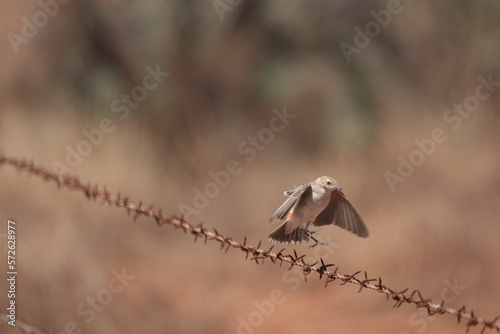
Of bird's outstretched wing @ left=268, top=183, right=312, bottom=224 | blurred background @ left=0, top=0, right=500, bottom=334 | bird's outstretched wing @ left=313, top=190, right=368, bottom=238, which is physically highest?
blurred background @ left=0, top=0, right=500, bottom=334

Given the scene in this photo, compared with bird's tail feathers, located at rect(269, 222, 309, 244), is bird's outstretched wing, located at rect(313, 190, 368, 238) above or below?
above

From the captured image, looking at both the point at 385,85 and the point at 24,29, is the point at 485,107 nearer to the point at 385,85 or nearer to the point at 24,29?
the point at 385,85

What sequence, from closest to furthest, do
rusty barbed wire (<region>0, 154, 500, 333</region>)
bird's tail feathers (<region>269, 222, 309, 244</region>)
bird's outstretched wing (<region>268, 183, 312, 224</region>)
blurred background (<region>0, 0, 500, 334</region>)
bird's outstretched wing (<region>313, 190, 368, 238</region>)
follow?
1. rusty barbed wire (<region>0, 154, 500, 333</region>)
2. bird's outstretched wing (<region>268, 183, 312, 224</region>)
3. bird's outstretched wing (<region>313, 190, 368, 238</region>)
4. bird's tail feathers (<region>269, 222, 309, 244</region>)
5. blurred background (<region>0, 0, 500, 334</region>)

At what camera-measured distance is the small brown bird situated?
8.50 feet

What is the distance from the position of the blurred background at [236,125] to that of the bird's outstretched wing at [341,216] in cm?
446

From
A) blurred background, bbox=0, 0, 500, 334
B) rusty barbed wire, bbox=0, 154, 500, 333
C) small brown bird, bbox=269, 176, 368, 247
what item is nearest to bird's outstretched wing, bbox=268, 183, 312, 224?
small brown bird, bbox=269, 176, 368, 247

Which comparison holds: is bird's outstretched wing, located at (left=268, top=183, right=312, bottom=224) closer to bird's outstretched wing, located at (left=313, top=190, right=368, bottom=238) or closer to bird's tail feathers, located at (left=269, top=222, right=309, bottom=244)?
bird's outstretched wing, located at (left=313, top=190, right=368, bottom=238)

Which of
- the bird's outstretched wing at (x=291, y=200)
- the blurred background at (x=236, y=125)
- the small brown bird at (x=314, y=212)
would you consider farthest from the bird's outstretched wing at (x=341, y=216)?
the blurred background at (x=236, y=125)

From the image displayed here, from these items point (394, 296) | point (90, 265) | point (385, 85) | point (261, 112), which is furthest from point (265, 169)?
point (394, 296)

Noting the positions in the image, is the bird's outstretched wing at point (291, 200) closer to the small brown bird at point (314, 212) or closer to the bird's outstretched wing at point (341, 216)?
the small brown bird at point (314, 212)

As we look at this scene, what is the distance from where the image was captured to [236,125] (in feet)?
28.5

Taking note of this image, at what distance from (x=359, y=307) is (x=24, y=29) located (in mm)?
5041

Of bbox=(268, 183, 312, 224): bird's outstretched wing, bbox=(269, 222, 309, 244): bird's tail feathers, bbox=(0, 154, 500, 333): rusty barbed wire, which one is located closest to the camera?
bbox=(0, 154, 500, 333): rusty barbed wire

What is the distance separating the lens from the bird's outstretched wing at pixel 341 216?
272cm
